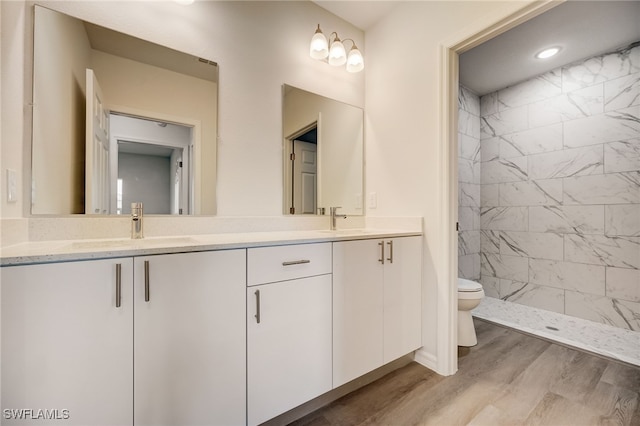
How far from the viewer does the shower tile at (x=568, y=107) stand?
2559 mm

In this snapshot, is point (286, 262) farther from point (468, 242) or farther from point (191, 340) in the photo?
point (468, 242)

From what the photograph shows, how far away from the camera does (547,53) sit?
253 cm

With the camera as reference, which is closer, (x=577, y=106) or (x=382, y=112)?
(x=382, y=112)

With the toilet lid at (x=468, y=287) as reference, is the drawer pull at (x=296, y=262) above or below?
above

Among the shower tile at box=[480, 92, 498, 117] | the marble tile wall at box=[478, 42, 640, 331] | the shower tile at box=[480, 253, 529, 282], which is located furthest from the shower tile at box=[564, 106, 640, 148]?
the shower tile at box=[480, 253, 529, 282]

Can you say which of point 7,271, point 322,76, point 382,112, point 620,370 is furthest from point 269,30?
point 620,370

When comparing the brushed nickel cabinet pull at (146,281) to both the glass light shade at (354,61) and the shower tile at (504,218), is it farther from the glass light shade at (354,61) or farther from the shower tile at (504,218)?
the shower tile at (504,218)

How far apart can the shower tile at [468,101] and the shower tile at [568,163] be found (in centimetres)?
86

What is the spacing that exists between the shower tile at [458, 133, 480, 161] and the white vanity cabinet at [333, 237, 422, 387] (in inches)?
77.1

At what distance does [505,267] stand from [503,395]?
2073mm

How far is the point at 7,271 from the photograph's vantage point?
2.50ft

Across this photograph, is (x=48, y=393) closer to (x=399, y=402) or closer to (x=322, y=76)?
(x=399, y=402)

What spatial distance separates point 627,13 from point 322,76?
229 centimetres

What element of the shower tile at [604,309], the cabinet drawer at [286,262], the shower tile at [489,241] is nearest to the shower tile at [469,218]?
the shower tile at [489,241]
